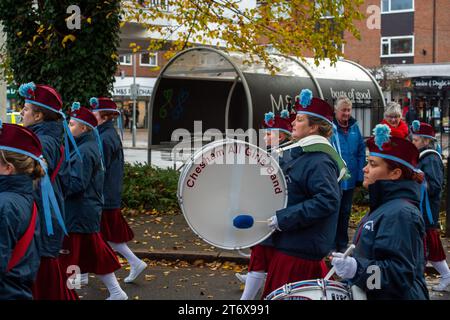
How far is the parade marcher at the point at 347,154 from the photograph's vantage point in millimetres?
8102

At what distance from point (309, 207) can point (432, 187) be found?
286 centimetres

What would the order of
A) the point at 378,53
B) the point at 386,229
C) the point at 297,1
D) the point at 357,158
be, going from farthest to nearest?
1. the point at 378,53
2. the point at 297,1
3. the point at 357,158
4. the point at 386,229

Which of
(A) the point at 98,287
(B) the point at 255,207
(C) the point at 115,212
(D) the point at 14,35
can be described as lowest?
(A) the point at 98,287

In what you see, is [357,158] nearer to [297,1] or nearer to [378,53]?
[297,1]

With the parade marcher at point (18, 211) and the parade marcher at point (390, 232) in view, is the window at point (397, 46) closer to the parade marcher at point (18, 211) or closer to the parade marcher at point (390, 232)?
the parade marcher at point (390, 232)

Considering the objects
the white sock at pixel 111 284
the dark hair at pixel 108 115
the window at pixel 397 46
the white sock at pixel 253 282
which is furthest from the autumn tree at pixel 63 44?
the window at pixel 397 46

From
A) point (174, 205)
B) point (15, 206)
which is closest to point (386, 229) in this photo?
point (15, 206)

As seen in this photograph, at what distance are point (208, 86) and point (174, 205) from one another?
192 inches

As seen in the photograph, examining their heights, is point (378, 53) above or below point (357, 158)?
above

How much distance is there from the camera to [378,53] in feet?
145

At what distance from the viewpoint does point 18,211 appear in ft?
10.7

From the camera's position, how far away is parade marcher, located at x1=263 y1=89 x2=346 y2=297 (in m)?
4.35

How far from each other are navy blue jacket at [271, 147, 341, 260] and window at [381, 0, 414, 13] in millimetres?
40927

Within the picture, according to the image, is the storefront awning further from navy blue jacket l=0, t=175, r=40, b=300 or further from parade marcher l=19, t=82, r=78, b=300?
navy blue jacket l=0, t=175, r=40, b=300
